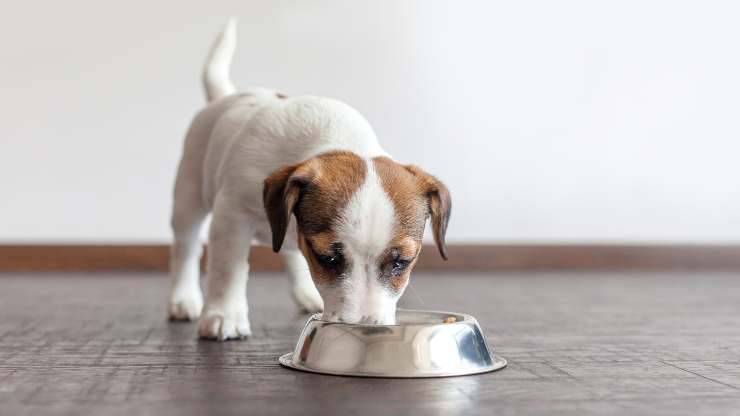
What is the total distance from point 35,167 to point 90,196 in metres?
0.37

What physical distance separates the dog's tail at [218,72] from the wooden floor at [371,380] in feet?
2.81

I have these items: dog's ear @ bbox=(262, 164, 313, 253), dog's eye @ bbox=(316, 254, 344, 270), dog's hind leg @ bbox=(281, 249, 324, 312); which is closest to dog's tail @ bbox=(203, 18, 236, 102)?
dog's hind leg @ bbox=(281, 249, 324, 312)

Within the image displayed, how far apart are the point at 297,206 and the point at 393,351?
487mm

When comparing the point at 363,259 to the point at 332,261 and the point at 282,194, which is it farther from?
the point at 282,194

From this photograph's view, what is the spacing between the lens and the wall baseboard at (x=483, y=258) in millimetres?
6449

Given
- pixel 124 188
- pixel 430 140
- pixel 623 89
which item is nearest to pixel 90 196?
pixel 124 188

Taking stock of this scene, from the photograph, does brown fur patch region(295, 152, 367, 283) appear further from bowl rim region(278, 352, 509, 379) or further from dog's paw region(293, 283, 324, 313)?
dog's paw region(293, 283, 324, 313)

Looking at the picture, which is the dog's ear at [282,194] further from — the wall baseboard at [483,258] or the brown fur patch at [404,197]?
the wall baseboard at [483,258]

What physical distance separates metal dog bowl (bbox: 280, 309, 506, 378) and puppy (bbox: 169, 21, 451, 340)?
0.06m

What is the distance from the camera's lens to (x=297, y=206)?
2.72 m

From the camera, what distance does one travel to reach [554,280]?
583 centimetres

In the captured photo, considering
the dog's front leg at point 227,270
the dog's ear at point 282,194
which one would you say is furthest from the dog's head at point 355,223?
the dog's front leg at point 227,270

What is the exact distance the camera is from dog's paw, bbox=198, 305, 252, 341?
3092mm

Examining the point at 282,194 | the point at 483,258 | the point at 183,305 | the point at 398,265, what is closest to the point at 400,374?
the point at 398,265
